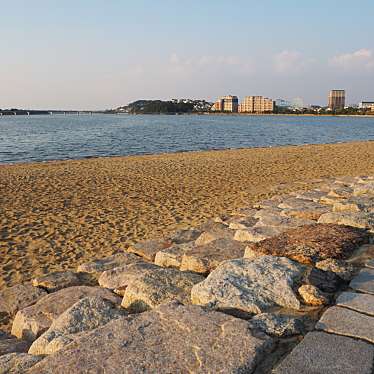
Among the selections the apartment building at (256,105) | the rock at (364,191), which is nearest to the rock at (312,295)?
the rock at (364,191)

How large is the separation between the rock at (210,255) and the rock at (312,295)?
1.00 metres

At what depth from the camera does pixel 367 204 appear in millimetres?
4883

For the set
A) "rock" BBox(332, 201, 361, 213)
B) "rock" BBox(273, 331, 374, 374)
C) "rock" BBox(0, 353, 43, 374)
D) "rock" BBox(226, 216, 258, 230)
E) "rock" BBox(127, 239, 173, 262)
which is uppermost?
"rock" BBox(273, 331, 374, 374)

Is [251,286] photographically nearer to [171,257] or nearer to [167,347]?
[167,347]

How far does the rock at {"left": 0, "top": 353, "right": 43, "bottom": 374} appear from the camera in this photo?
1868mm

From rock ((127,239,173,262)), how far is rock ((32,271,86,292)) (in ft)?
2.74

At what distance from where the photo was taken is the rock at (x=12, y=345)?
2.34 meters

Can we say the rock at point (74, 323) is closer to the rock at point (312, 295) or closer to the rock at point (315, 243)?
the rock at point (312, 295)

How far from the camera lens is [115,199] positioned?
8734 mm

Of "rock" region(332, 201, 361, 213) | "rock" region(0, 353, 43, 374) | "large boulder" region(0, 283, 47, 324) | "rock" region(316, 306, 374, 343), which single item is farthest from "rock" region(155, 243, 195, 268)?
"rock" region(332, 201, 361, 213)

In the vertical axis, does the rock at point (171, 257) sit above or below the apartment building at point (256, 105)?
below

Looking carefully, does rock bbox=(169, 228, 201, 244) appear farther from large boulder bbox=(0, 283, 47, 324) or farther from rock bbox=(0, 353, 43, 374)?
rock bbox=(0, 353, 43, 374)

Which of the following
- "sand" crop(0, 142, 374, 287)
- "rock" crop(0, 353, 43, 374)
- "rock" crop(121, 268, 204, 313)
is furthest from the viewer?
"sand" crop(0, 142, 374, 287)

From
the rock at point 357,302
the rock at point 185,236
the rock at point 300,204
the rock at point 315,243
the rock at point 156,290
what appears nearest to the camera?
the rock at point 357,302
